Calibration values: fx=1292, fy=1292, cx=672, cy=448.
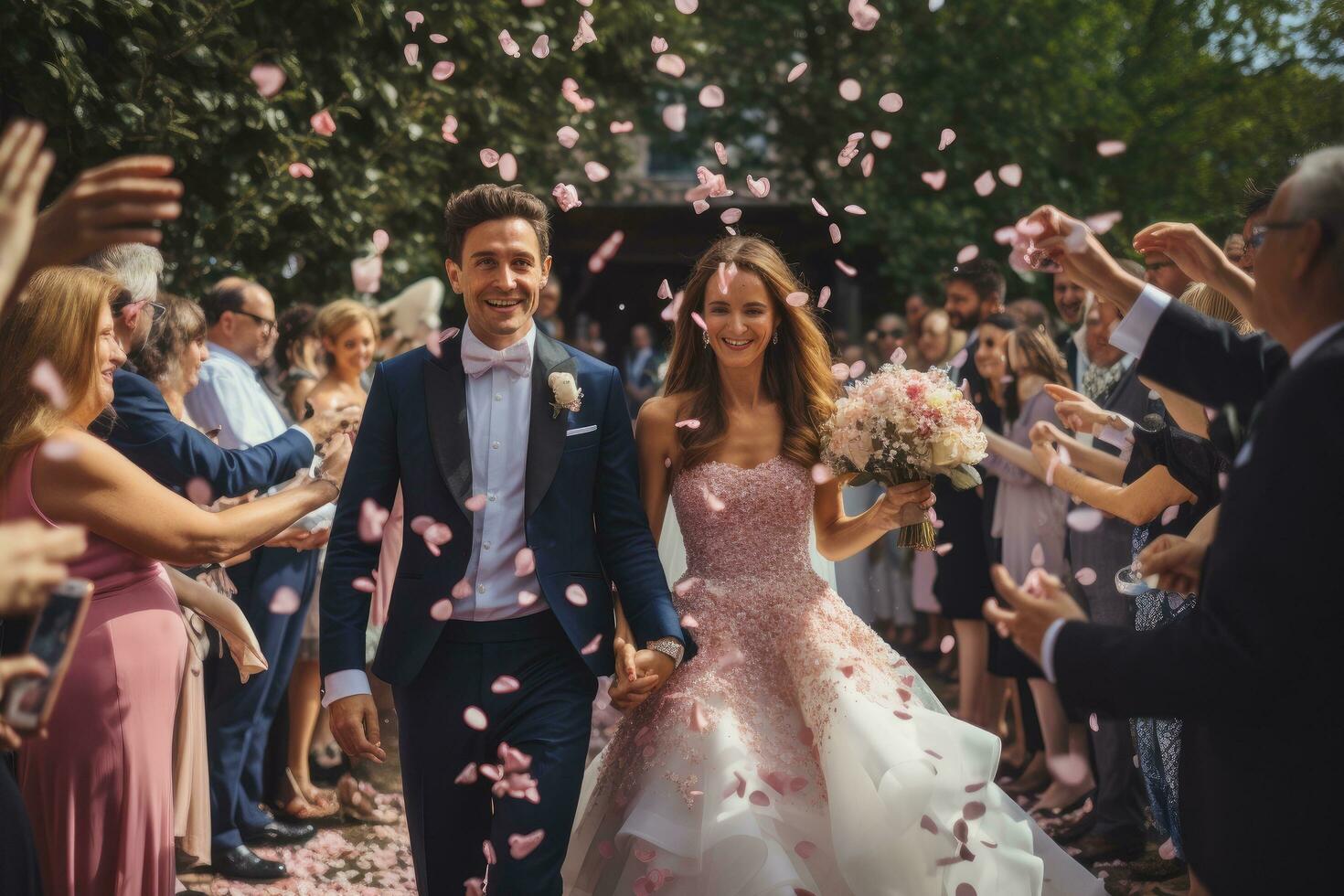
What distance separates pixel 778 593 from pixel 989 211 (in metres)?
13.5

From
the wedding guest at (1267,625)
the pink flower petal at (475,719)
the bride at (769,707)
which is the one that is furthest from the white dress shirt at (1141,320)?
the pink flower petal at (475,719)

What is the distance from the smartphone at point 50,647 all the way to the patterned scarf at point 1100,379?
4.87 m

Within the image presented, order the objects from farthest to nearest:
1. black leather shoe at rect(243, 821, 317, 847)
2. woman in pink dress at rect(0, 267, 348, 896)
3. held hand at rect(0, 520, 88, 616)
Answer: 1. black leather shoe at rect(243, 821, 317, 847)
2. woman in pink dress at rect(0, 267, 348, 896)
3. held hand at rect(0, 520, 88, 616)

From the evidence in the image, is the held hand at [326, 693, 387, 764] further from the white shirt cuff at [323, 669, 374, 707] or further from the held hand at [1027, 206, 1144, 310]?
the held hand at [1027, 206, 1144, 310]


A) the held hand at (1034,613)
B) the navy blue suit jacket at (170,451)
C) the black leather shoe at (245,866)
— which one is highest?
the navy blue suit jacket at (170,451)

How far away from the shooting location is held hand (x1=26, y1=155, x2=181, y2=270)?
242cm

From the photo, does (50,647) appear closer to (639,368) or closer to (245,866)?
(245,866)

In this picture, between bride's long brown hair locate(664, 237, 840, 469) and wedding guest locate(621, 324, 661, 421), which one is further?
wedding guest locate(621, 324, 661, 421)

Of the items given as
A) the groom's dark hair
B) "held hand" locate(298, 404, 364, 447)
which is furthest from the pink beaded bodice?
"held hand" locate(298, 404, 364, 447)

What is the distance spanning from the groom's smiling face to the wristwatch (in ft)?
3.18

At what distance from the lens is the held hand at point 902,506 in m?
4.36

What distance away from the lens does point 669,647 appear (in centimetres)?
370

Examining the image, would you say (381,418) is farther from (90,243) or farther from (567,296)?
(567,296)

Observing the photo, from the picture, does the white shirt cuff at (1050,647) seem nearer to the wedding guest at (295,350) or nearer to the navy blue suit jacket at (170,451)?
the navy blue suit jacket at (170,451)
